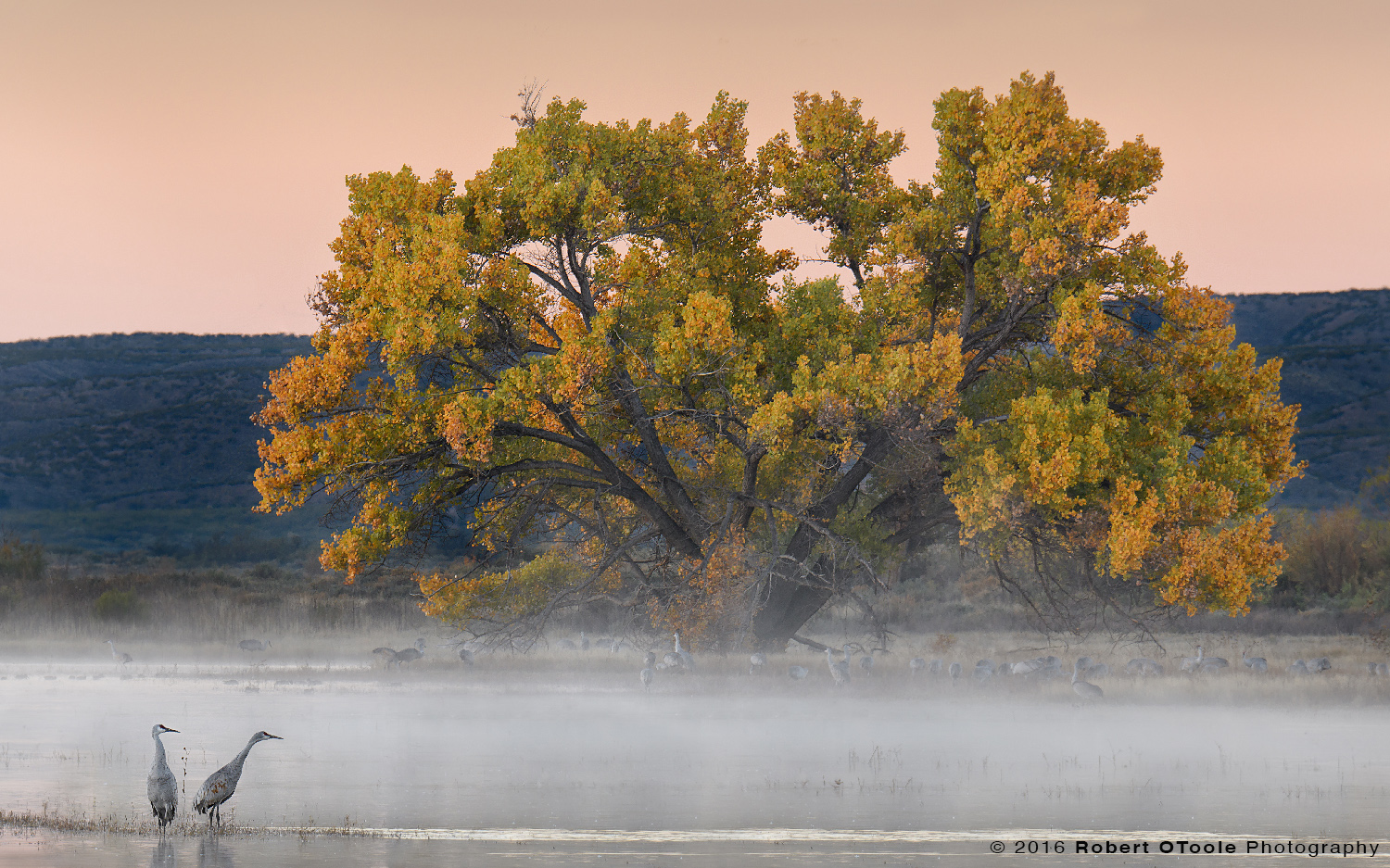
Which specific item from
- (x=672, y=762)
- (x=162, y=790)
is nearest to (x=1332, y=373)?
(x=672, y=762)

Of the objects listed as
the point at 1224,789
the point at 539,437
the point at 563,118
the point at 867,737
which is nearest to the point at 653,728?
the point at 867,737

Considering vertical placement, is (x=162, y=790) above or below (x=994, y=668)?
above

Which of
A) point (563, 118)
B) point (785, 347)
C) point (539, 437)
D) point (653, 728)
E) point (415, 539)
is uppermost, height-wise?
point (563, 118)

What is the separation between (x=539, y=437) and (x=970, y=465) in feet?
23.7

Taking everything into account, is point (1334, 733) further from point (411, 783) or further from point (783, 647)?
point (411, 783)

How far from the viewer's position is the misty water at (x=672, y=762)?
41.3ft

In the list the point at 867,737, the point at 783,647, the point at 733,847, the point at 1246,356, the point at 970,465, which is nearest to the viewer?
the point at 733,847

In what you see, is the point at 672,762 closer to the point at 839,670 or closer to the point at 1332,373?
the point at 839,670

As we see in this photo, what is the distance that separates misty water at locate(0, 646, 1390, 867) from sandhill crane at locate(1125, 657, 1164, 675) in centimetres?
114

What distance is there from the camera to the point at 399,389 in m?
24.2

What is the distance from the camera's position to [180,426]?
333ft

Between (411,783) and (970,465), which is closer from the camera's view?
(411,783)

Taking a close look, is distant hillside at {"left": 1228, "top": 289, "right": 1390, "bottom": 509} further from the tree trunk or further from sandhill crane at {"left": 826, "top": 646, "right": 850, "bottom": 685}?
sandhill crane at {"left": 826, "top": 646, "right": 850, "bottom": 685}

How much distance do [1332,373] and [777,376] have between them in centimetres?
9350
